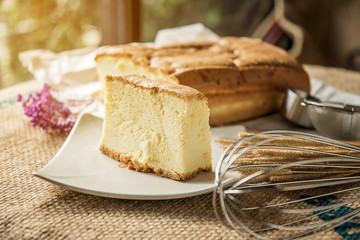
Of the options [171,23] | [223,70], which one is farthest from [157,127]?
[171,23]

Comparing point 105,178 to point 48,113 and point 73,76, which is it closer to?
point 48,113

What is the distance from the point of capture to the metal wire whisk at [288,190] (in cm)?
88

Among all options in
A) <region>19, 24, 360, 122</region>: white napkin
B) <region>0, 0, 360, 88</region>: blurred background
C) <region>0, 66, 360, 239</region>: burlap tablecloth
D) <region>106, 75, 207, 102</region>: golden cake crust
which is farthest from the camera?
<region>0, 0, 360, 88</region>: blurred background

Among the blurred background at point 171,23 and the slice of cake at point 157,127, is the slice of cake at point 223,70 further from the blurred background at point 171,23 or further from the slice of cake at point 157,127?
the blurred background at point 171,23

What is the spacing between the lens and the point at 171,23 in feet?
10.0

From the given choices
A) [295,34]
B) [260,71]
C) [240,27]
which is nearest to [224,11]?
[240,27]

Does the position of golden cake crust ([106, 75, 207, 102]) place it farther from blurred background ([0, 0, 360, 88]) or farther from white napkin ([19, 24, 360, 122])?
blurred background ([0, 0, 360, 88])

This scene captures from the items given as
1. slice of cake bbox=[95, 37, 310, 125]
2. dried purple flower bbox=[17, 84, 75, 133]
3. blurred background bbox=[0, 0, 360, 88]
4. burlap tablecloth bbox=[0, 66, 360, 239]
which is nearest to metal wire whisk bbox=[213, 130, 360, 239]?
burlap tablecloth bbox=[0, 66, 360, 239]

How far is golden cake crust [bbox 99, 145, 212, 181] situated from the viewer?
104cm

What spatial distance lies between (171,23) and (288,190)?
7.34 ft

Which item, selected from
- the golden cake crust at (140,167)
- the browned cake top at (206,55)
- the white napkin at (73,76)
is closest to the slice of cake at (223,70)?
the browned cake top at (206,55)

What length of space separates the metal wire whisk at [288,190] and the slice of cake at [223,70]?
1.22 feet

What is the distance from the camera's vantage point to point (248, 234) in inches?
34.3

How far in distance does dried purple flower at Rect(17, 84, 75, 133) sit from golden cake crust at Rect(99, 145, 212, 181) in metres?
0.26
